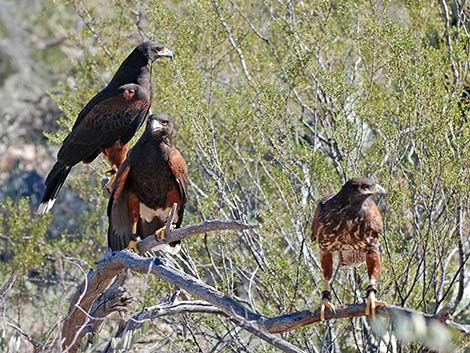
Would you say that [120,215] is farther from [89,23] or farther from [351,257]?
[89,23]

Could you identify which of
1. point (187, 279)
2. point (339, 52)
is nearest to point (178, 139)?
point (339, 52)

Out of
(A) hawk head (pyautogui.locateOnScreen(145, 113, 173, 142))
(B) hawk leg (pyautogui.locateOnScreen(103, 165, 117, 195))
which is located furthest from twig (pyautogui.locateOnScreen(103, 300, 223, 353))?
(B) hawk leg (pyautogui.locateOnScreen(103, 165, 117, 195))

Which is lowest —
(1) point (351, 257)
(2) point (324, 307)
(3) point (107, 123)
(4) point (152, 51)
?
(2) point (324, 307)

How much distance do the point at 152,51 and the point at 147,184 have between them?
1488 millimetres

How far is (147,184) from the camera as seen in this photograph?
19.4 feet

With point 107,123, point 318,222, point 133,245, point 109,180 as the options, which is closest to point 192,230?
point 318,222

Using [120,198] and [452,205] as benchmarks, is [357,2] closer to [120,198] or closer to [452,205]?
[452,205]

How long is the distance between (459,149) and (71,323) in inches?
98.1

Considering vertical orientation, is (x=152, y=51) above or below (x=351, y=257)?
above

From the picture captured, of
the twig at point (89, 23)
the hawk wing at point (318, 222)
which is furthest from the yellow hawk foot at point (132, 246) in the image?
the twig at point (89, 23)

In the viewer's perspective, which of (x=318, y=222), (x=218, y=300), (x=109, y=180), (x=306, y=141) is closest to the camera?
(x=218, y=300)

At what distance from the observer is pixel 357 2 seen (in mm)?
7371

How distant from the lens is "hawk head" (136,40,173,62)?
7.07 m

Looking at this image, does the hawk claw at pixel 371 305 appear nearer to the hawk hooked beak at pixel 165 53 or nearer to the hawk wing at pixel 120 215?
the hawk wing at pixel 120 215
